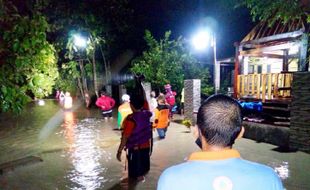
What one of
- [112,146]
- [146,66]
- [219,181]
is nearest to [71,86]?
[146,66]

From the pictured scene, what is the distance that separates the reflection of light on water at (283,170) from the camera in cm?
668

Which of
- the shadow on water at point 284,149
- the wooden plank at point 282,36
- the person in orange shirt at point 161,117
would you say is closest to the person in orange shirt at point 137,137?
the person in orange shirt at point 161,117

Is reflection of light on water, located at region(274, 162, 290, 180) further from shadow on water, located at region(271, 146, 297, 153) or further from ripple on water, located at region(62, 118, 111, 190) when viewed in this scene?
ripple on water, located at region(62, 118, 111, 190)

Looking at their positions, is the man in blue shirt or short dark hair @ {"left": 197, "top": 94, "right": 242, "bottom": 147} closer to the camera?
the man in blue shirt

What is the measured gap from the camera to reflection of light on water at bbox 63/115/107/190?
6.55 metres

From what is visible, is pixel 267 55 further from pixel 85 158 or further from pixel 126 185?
pixel 126 185

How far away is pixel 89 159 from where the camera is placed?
8.31m

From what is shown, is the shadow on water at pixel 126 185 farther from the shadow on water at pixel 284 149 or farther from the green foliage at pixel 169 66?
the green foliage at pixel 169 66

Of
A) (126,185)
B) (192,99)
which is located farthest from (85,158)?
(192,99)

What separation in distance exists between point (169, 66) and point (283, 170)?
12495 millimetres

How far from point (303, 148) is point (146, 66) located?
12279 mm

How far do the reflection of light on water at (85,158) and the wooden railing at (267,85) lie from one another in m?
7.43

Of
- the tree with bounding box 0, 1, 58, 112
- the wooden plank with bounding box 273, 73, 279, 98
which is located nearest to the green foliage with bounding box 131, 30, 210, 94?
the wooden plank with bounding box 273, 73, 279, 98

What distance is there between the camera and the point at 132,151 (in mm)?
6078
